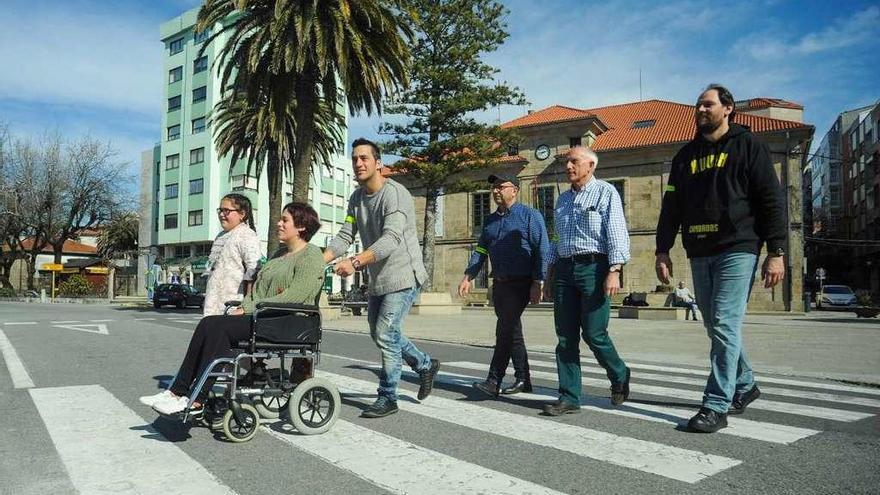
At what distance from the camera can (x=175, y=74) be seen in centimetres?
5950

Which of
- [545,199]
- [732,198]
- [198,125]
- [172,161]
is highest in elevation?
[198,125]

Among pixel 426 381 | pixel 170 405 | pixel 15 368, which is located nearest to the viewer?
pixel 170 405

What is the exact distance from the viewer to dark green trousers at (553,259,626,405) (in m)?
4.61

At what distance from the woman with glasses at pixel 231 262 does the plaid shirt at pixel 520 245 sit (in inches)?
72.0

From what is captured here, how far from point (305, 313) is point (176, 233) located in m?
A: 58.2

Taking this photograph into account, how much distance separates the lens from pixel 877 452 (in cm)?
354

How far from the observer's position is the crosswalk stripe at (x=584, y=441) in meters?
3.27

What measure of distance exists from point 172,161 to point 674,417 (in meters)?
61.2

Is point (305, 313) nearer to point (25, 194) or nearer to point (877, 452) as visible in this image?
point (877, 452)

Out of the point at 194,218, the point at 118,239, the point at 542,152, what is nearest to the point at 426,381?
the point at 542,152

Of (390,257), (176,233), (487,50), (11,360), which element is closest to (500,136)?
(487,50)

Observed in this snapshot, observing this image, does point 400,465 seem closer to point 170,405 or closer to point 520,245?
point 170,405

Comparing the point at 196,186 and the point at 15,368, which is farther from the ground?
the point at 196,186

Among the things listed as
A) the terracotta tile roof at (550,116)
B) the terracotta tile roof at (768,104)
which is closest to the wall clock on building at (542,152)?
the terracotta tile roof at (550,116)
